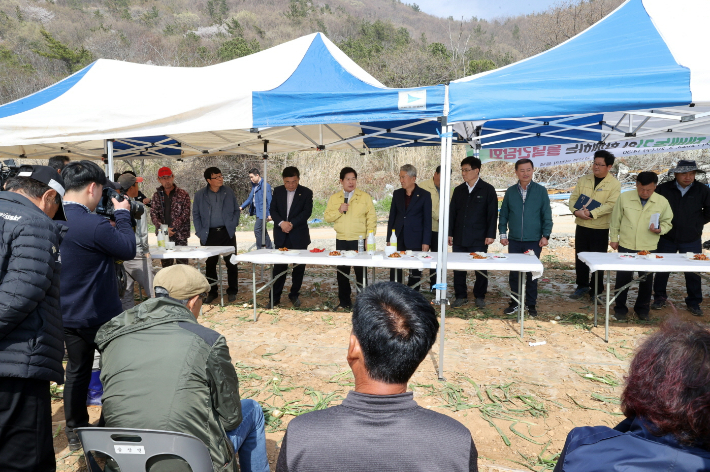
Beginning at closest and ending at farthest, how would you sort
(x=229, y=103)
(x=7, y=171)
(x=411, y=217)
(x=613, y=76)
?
(x=7, y=171) < (x=613, y=76) < (x=229, y=103) < (x=411, y=217)

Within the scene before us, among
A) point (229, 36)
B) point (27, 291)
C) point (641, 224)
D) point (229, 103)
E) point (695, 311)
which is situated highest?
point (229, 36)

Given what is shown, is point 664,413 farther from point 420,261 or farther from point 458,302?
point 458,302

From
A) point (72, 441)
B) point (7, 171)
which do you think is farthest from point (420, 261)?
point (7, 171)

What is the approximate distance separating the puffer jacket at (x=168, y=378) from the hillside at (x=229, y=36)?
2324cm

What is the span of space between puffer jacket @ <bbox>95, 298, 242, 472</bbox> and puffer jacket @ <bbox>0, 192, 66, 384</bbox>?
1.39 feet

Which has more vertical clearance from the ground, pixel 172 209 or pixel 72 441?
pixel 172 209

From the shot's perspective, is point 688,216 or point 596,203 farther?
point 596,203

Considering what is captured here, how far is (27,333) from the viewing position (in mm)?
1994

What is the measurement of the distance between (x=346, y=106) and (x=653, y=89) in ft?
7.74

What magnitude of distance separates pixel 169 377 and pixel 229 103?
3261mm

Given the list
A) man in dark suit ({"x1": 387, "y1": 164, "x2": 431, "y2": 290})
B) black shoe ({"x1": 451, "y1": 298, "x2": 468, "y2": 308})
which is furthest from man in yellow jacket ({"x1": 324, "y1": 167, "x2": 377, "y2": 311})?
black shoe ({"x1": 451, "y1": 298, "x2": 468, "y2": 308})

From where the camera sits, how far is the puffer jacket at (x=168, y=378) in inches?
64.0

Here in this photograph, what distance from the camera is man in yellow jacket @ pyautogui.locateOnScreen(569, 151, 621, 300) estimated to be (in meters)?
5.68

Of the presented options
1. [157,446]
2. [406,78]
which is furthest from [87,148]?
[406,78]
